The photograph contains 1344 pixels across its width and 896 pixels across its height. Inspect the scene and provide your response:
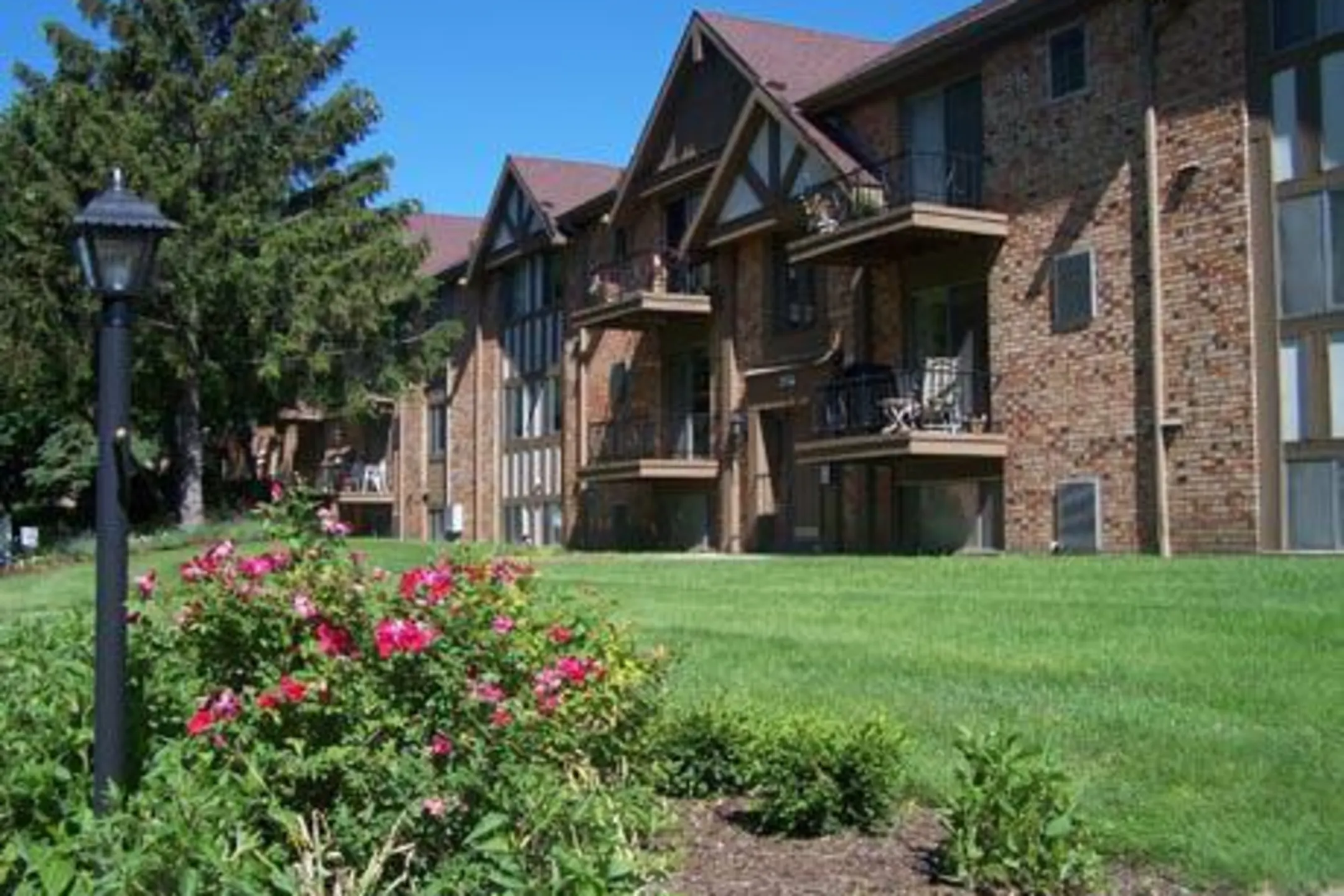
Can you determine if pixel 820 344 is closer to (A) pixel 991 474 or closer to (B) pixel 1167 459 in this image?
(A) pixel 991 474

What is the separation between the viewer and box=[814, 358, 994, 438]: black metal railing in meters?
23.1

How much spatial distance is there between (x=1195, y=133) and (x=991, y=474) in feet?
18.4

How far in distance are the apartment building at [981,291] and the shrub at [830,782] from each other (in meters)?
13.3

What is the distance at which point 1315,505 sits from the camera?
18.6m

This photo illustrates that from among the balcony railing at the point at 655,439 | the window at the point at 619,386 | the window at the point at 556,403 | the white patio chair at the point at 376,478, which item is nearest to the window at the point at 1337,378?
the balcony railing at the point at 655,439

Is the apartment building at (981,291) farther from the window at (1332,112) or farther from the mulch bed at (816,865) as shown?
the mulch bed at (816,865)

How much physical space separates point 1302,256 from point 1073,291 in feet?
11.1

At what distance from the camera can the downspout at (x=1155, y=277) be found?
789 inches

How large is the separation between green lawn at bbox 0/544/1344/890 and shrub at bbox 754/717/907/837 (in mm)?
590

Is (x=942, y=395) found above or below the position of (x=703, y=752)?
above

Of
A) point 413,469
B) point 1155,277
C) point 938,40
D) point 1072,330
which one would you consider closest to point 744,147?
point 938,40

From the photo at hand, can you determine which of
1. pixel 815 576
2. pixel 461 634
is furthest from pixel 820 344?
pixel 461 634

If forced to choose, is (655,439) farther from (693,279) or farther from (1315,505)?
(1315,505)

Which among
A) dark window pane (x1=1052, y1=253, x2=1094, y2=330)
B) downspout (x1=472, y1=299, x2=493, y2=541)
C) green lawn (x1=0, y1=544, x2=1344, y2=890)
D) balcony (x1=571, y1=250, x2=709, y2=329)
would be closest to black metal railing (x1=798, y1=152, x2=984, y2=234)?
dark window pane (x1=1052, y1=253, x2=1094, y2=330)
